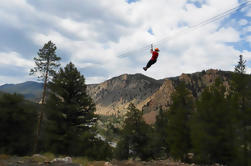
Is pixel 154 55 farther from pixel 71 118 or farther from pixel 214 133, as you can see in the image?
pixel 71 118

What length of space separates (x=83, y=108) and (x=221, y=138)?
1517 centimetres

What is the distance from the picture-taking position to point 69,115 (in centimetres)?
2142

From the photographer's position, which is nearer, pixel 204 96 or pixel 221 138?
pixel 221 138

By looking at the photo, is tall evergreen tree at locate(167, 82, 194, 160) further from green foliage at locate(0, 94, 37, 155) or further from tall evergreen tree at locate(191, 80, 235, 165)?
green foliage at locate(0, 94, 37, 155)

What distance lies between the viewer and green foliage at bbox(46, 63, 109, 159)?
20.0m

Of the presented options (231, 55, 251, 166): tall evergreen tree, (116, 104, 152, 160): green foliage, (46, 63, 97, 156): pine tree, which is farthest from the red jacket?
(116, 104, 152, 160): green foliage

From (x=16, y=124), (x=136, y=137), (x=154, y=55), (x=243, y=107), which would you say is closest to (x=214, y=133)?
A: (x=243, y=107)

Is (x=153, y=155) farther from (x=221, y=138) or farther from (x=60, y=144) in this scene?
(x=60, y=144)

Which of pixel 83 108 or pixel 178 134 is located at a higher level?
pixel 83 108

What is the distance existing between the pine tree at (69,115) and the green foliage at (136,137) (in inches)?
345

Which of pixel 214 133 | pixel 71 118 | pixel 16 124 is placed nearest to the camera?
pixel 214 133

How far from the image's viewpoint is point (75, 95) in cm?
2258

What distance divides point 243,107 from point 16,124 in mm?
25898

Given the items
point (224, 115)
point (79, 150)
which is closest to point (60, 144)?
point (79, 150)
